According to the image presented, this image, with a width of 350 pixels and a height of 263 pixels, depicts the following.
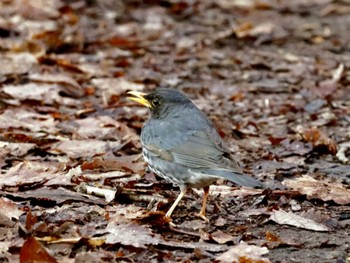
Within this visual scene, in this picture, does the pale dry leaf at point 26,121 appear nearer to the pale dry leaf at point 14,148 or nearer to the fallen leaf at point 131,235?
the pale dry leaf at point 14,148

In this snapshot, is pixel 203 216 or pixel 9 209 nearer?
pixel 9 209

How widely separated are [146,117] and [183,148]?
2.50 m

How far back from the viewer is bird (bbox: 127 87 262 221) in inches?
207

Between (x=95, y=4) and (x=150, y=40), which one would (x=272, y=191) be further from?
(x=95, y=4)

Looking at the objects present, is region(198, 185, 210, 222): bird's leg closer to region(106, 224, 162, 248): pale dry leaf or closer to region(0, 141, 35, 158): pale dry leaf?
region(106, 224, 162, 248): pale dry leaf

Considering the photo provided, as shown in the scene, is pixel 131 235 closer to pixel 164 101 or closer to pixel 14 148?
pixel 164 101

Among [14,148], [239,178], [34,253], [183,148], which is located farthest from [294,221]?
[14,148]

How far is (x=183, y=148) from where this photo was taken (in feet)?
18.1

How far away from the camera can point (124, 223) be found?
4789 mm

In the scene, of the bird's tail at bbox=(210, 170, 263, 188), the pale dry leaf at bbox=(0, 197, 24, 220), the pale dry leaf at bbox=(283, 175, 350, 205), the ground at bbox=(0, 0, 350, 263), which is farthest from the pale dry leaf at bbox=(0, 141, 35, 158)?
the pale dry leaf at bbox=(283, 175, 350, 205)

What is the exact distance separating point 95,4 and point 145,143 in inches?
309

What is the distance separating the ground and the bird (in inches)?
8.6

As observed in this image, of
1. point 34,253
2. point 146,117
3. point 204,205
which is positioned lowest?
point 146,117

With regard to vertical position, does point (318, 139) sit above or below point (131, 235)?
below
